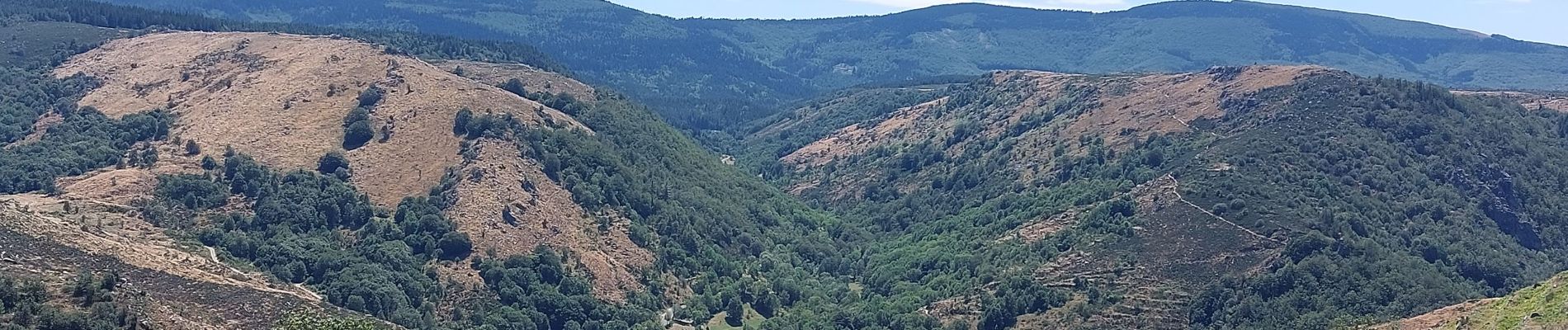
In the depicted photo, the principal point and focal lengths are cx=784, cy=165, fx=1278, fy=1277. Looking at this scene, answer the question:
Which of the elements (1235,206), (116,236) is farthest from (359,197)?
(1235,206)

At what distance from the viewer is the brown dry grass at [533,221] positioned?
114m

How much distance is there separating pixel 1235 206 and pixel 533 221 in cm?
6468

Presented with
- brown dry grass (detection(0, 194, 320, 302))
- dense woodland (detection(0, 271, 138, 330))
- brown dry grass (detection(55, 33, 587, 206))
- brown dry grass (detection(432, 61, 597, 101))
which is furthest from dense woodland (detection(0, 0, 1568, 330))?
A: brown dry grass (detection(432, 61, 597, 101))

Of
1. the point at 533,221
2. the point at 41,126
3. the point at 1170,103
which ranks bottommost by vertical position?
the point at 533,221

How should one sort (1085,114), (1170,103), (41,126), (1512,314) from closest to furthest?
(1512,314) → (41,126) → (1170,103) → (1085,114)

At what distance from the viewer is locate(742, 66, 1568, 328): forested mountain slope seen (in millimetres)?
104188

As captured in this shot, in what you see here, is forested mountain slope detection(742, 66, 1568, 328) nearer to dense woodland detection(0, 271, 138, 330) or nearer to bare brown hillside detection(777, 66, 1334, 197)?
bare brown hillside detection(777, 66, 1334, 197)

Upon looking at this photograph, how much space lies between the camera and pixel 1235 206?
382 feet

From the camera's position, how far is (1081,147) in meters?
155

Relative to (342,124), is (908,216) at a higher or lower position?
lower

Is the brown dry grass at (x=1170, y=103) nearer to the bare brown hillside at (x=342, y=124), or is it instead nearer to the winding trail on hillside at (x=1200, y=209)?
the winding trail on hillside at (x=1200, y=209)

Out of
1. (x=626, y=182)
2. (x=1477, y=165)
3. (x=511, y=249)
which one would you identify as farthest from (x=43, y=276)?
(x=1477, y=165)

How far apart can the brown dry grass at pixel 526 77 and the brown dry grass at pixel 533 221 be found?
42.8 meters

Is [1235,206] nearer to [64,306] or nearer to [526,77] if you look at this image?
[64,306]
